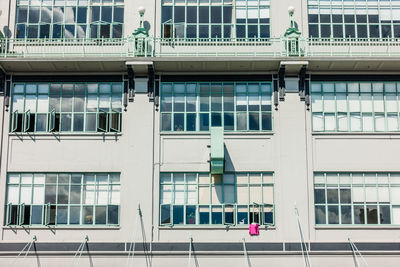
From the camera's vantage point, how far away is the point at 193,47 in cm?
2989

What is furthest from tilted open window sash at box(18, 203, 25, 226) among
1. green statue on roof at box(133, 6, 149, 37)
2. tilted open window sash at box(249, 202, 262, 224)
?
tilted open window sash at box(249, 202, 262, 224)

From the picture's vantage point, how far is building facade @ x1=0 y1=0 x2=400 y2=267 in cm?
2788

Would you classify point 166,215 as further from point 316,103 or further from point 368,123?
point 368,123

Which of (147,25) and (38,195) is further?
(147,25)

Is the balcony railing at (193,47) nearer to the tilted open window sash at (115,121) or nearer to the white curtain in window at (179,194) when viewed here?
the tilted open window sash at (115,121)

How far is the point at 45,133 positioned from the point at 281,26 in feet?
38.9

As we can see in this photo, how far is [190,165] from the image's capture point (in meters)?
28.8

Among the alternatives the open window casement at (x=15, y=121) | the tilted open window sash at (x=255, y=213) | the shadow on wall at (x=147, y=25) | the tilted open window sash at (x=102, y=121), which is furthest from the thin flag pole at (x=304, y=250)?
the open window casement at (x=15, y=121)

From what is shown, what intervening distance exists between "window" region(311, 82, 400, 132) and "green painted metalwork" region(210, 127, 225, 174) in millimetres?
4433

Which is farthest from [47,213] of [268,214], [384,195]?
[384,195]

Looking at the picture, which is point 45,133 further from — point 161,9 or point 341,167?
point 341,167

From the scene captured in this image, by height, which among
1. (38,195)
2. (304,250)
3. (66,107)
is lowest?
(304,250)

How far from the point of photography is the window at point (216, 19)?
30141 millimetres

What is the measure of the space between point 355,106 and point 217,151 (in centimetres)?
685
